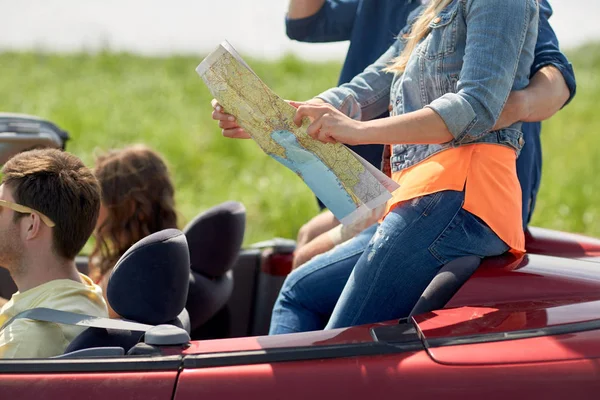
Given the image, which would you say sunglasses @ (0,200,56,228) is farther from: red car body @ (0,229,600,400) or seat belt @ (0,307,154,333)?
red car body @ (0,229,600,400)

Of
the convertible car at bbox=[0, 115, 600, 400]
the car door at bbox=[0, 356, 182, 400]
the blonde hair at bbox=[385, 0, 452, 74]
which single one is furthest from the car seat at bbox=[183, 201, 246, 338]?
the car door at bbox=[0, 356, 182, 400]

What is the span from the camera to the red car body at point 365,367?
5.31ft

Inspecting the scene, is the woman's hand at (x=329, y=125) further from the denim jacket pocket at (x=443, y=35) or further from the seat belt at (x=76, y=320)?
the seat belt at (x=76, y=320)

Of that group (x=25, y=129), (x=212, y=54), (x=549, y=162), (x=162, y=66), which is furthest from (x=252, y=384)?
(x=162, y=66)

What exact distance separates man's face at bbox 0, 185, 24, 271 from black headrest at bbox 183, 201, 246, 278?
76cm

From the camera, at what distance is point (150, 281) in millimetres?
1888

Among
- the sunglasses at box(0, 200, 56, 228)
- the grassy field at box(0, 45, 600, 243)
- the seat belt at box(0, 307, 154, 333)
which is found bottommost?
the grassy field at box(0, 45, 600, 243)

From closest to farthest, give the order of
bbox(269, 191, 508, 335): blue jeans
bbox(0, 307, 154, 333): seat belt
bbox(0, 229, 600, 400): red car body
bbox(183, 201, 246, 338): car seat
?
bbox(0, 229, 600, 400): red car body < bbox(0, 307, 154, 333): seat belt < bbox(269, 191, 508, 335): blue jeans < bbox(183, 201, 246, 338): car seat

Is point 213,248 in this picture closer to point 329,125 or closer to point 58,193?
point 58,193

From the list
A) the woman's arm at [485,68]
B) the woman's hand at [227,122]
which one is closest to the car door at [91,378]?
the woman's hand at [227,122]

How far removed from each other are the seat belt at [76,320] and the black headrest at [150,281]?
6 cm

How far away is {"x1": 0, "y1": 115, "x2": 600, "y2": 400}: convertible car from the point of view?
5.32ft

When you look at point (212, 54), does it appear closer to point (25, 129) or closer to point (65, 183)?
point (65, 183)

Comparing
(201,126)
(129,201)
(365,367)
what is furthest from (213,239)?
(201,126)
